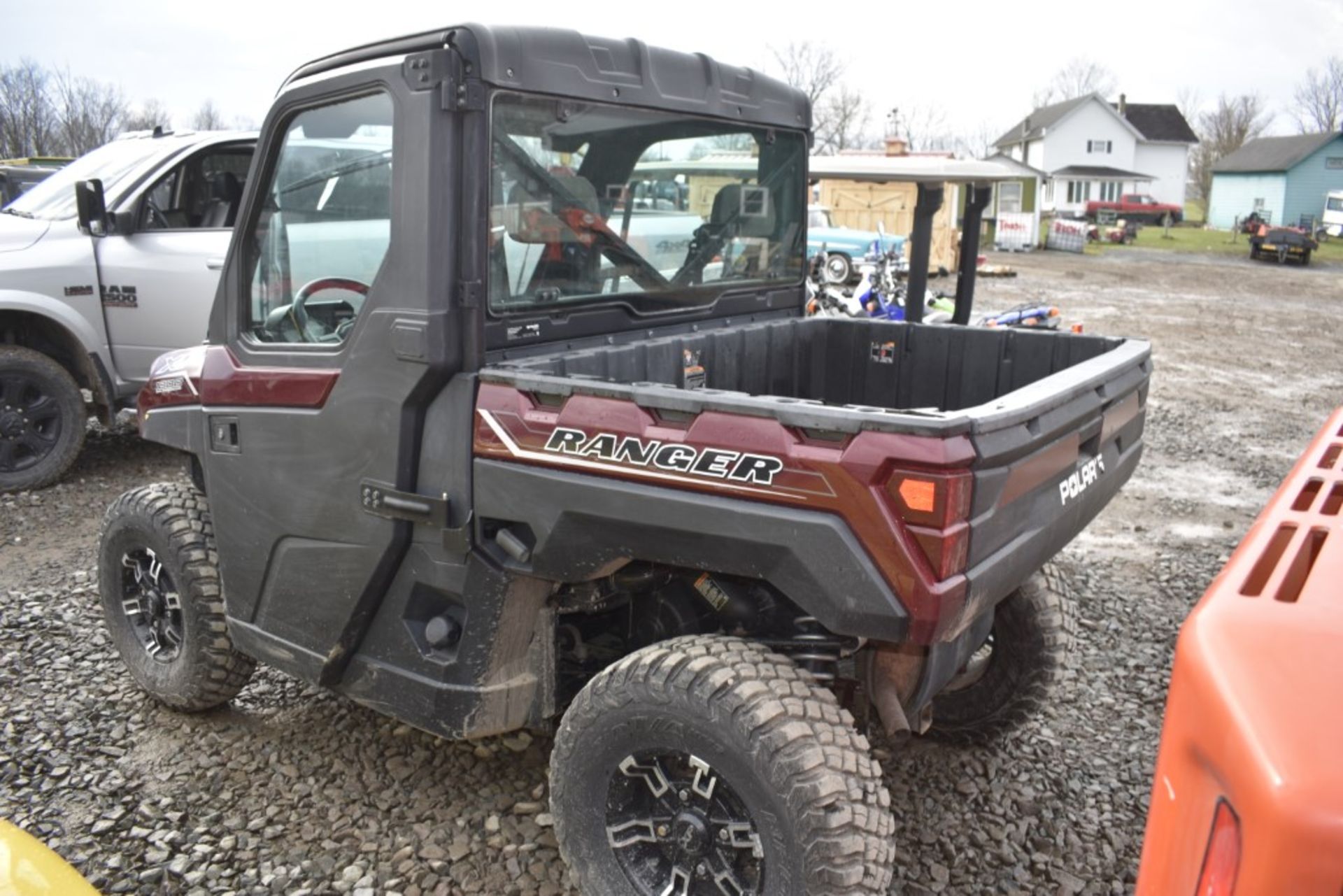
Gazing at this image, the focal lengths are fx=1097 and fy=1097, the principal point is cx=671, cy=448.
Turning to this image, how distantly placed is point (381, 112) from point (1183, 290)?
2282 cm

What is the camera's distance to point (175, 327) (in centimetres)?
708

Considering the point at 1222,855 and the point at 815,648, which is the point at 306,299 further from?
the point at 1222,855

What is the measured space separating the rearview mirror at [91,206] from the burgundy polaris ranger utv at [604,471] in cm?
263

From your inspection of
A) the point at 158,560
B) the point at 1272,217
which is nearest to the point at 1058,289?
the point at 158,560

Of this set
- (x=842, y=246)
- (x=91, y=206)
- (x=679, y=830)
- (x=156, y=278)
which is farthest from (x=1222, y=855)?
(x=842, y=246)

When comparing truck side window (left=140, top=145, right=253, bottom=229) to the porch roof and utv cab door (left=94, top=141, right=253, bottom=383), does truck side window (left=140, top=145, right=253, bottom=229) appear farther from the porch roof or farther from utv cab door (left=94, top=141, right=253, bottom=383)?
the porch roof

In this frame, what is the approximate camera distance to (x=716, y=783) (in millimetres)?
2633

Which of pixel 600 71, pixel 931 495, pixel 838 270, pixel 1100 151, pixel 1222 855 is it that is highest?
pixel 1100 151

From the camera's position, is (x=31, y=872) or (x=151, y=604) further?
(x=151, y=604)

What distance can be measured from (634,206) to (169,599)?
7.24 feet

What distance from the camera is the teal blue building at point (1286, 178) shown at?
172 ft

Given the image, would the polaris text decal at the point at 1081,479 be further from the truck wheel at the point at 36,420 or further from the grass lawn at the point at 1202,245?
the grass lawn at the point at 1202,245

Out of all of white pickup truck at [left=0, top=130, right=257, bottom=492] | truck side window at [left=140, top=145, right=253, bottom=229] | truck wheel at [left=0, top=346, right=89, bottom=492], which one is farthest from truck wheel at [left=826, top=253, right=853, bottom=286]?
truck wheel at [left=0, top=346, right=89, bottom=492]

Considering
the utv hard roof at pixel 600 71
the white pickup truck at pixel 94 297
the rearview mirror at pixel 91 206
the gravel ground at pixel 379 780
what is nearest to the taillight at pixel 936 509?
the gravel ground at pixel 379 780
